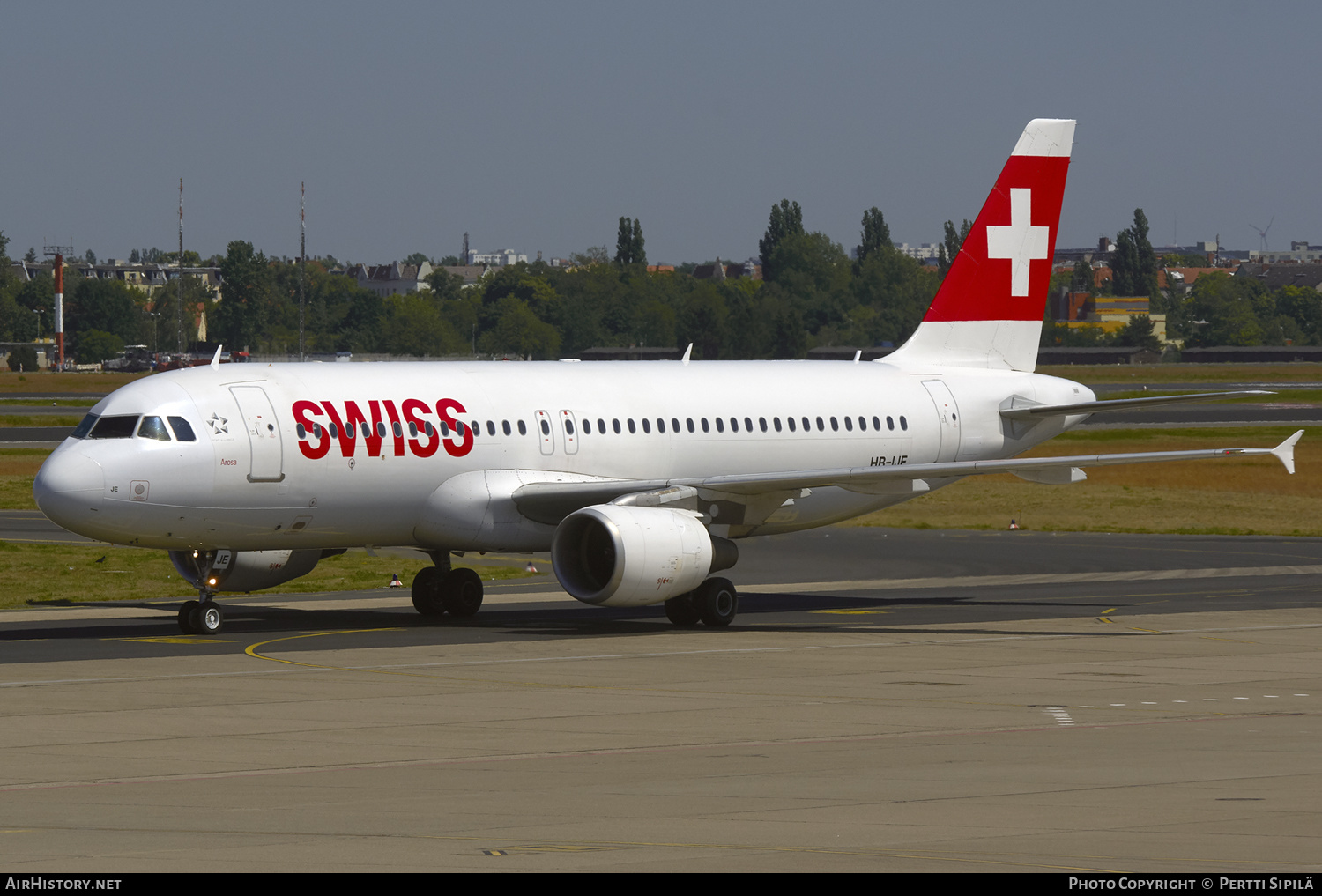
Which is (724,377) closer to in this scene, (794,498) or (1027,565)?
(794,498)

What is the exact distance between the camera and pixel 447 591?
3528 centimetres

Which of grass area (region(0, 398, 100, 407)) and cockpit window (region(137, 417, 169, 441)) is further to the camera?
grass area (region(0, 398, 100, 407))

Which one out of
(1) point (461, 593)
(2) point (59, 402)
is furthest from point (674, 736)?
(2) point (59, 402)

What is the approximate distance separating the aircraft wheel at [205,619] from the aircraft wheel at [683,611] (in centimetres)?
784

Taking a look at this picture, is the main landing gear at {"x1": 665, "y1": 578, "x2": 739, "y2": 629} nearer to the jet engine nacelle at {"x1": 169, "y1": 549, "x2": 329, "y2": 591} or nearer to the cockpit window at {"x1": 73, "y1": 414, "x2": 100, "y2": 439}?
the jet engine nacelle at {"x1": 169, "y1": 549, "x2": 329, "y2": 591}

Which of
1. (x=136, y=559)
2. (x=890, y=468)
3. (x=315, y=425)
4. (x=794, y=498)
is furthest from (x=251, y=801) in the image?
(x=136, y=559)

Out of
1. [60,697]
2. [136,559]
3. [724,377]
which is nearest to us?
[60,697]

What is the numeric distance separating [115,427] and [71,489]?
4.90ft

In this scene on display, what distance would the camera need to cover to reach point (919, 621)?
34.4 m

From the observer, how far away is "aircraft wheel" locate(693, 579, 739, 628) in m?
33.6

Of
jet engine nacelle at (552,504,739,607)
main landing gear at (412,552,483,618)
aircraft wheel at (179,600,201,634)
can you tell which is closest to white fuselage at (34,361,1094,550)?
aircraft wheel at (179,600,201,634)

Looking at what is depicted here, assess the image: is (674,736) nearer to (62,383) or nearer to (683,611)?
(683,611)

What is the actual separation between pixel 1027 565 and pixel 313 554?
18315 millimetres

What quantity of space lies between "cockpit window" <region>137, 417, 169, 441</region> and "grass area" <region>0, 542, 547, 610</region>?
28.2 ft
